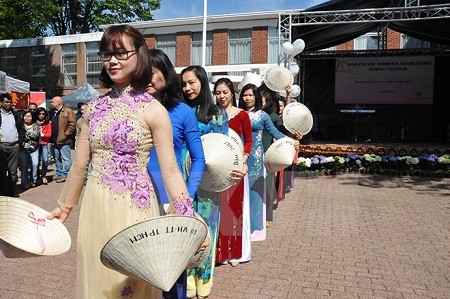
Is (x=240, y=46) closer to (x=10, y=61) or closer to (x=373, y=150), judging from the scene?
(x=373, y=150)

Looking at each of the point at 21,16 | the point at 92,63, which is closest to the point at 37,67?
the point at 21,16

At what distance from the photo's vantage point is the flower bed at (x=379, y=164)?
11.3m

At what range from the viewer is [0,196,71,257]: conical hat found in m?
1.71

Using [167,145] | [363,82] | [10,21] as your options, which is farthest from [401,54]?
[10,21]

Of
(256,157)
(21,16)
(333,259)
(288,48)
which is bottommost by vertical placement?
(333,259)

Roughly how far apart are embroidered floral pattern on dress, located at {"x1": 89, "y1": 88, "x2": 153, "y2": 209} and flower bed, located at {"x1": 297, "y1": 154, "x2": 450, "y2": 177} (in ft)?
32.3

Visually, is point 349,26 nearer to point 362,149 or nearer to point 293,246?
point 362,149

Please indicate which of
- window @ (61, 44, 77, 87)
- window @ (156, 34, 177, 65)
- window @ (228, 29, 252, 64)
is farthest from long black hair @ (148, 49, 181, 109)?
window @ (61, 44, 77, 87)

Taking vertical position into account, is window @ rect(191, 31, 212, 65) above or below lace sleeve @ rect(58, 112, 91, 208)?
above

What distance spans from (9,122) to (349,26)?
9.43 metres

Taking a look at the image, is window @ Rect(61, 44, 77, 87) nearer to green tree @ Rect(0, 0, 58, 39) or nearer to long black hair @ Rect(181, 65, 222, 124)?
green tree @ Rect(0, 0, 58, 39)

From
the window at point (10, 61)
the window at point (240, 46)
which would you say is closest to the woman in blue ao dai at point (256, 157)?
the window at point (240, 46)

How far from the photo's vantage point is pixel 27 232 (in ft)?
6.04

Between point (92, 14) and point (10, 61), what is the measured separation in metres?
6.85
